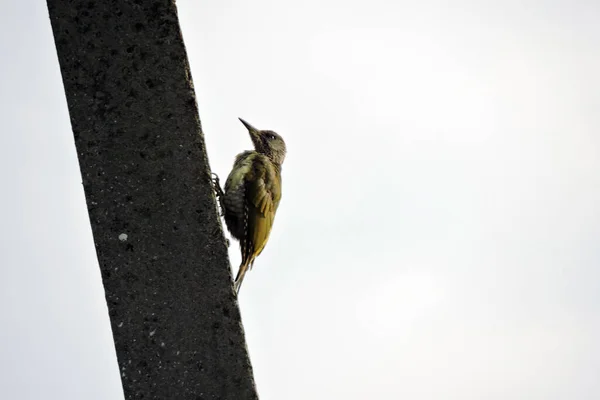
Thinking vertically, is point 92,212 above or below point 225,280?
above

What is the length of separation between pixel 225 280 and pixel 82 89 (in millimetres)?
838

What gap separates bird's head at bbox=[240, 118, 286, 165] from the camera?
21.5ft

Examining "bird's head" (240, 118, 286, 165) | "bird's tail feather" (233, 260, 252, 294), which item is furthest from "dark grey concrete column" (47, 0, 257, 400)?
"bird's head" (240, 118, 286, 165)

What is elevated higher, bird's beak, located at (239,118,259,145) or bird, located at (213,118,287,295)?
bird's beak, located at (239,118,259,145)

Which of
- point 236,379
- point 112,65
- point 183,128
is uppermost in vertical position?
point 112,65

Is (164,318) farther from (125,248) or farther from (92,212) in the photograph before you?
(92,212)

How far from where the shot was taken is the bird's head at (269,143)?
6555 millimetres

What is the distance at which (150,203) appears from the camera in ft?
8.14

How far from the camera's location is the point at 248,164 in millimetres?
5559

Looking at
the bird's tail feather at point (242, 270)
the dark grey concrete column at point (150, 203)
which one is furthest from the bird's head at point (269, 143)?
the dark grey concrete column at point (150, 203)

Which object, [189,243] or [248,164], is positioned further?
[248,164]

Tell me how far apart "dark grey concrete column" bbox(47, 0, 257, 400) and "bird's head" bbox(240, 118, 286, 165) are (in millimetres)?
3974

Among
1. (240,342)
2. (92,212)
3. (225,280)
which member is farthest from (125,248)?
(240,342)

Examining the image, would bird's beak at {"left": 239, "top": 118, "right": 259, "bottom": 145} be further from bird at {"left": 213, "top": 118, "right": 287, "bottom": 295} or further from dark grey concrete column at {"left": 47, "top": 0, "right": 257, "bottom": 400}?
dark grey concrete column at {"left": 47, "top": 0, "right": 257, "bottom": 400}
